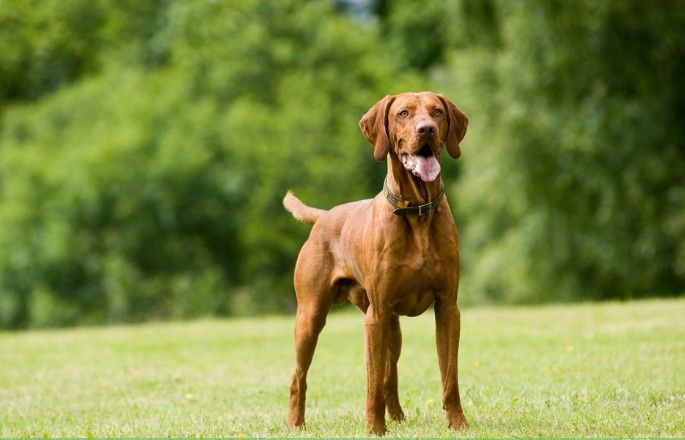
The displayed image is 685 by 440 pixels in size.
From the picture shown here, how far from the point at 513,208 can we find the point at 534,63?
13.3 ft

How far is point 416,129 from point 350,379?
4.36 metres

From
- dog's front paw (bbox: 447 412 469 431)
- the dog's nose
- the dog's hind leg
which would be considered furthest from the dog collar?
dog's front paw (bbox: 447 412 469 431)

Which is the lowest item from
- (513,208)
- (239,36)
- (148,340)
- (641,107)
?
(148,340)

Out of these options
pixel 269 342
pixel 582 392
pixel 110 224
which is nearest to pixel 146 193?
pixel 110 224

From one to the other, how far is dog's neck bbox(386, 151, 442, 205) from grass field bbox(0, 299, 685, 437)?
1.38m

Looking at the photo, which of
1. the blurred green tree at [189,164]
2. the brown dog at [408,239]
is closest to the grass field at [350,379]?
the brown dog at [408,239]

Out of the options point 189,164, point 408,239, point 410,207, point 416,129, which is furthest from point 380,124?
point 189,164

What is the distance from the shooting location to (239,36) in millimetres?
35562

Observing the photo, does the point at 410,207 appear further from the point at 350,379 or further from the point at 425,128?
the point at 350,379

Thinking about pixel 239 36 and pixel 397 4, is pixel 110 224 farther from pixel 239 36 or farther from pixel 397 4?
pixel 397 4

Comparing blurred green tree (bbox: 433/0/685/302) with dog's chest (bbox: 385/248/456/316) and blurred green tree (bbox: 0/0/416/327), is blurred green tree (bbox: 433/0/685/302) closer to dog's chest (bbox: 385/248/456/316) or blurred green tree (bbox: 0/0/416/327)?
blurred green tree (bbox: 0/0/416/327)

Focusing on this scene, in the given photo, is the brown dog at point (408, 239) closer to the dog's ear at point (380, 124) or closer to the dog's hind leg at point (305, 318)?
the dog's ear at point (380, 124)

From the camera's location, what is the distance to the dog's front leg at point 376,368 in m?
6.61

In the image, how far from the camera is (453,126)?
6.58m
